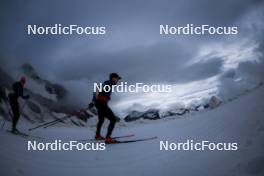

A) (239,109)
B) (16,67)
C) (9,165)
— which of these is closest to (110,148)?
(9,165)

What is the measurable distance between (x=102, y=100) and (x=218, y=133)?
357 centimetres

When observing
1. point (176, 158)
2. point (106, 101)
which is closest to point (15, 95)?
point (106, 101)

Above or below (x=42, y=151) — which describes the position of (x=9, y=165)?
below

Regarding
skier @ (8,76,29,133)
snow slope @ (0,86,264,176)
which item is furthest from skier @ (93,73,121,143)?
skier @ (8,76,29,133)

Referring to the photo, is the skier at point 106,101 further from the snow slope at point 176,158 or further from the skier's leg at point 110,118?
the snow slope at point 176,158

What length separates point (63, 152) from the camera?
554 cm

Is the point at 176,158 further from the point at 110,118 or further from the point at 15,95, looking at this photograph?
the point at 15,95

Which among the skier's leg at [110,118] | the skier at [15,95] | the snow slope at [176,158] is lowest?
the snow slope at [176,158]

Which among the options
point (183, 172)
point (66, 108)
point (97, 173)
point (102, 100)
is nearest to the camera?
point (183, 172)

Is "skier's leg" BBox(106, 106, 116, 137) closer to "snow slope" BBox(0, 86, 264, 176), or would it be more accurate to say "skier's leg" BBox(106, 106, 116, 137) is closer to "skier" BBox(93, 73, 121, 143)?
"skier" BBox(93, 73, 121, 143)

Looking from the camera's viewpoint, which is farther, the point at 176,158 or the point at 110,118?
the point at 110,118

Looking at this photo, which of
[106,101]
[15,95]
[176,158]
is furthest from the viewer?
[15,95]

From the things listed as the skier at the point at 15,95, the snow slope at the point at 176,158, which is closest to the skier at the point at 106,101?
the snow slope at the point at 176,158

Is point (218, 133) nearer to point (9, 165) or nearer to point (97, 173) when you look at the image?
point (97, 173)
